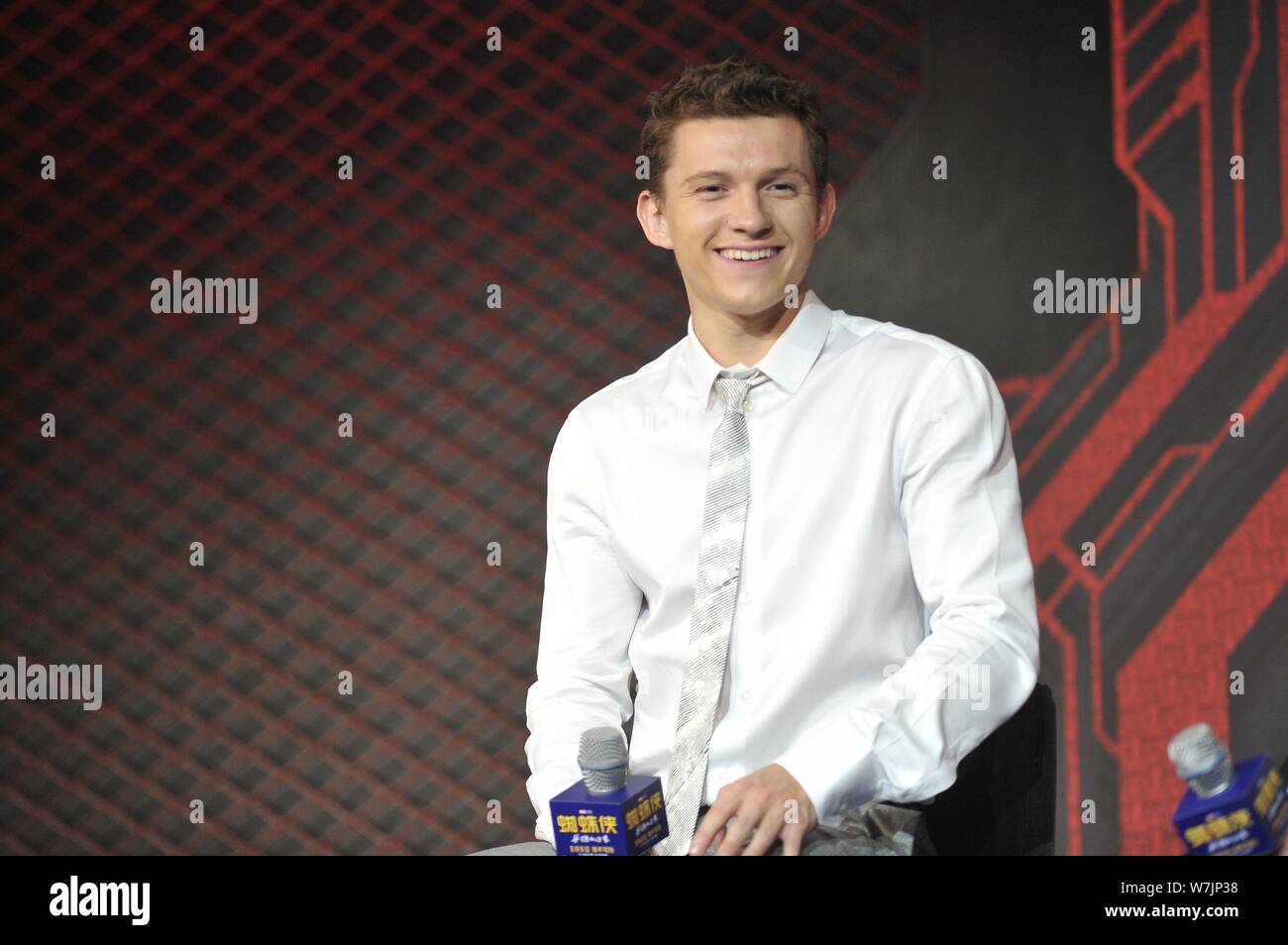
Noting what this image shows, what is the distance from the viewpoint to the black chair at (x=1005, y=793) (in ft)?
6.12

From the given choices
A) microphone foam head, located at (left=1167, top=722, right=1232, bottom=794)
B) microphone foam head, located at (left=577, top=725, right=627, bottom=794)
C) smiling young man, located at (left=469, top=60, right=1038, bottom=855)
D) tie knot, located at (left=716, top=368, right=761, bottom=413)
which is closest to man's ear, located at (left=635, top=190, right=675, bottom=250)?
smiling young man, located at (left=469, top=60, right=1038, bottom=855)

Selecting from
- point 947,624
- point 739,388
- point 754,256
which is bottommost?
point 947,624

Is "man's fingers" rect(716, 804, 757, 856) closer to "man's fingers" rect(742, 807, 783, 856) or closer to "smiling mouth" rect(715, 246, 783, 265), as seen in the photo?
"man's fingers" rect(742, 807, 783, 856)

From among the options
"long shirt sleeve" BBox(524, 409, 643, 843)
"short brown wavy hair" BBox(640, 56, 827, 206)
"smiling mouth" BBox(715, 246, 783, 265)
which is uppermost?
"short brown wavy hair" BBox(640, 56, 827, 206)

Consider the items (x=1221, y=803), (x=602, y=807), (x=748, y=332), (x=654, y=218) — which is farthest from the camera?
(x=654, y=218)

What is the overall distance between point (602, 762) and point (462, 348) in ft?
4.42

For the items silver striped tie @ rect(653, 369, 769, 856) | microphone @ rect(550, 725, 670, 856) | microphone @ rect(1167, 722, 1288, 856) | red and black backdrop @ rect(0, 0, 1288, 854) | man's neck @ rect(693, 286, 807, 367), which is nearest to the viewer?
microphone @ rect(1167, 722, 1288, 856)

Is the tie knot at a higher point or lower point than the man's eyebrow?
lower

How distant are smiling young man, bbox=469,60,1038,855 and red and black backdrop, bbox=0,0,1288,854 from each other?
63cm

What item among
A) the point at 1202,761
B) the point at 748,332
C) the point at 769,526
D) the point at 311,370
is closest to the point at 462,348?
the point at 311,370

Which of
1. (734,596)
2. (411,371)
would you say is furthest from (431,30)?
(734,596)

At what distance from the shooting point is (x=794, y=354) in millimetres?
2074

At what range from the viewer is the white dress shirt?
179 centimetres

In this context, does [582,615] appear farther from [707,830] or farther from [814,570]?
[707,830]
